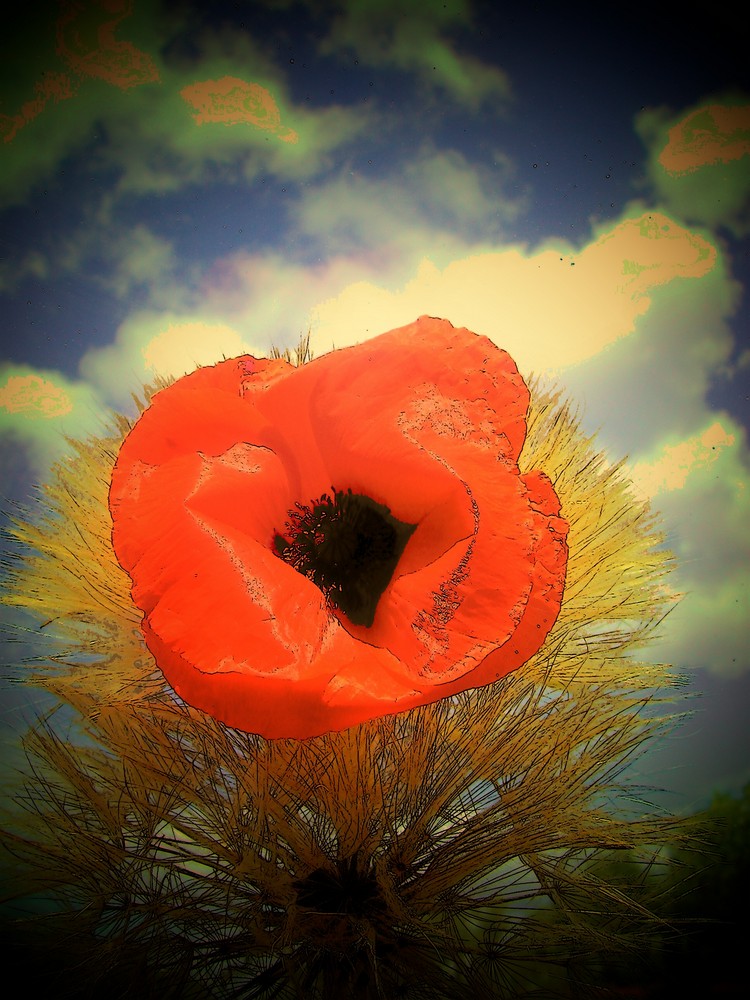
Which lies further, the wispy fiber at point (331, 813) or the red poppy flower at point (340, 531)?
the wispy fiber at point (331, 813)

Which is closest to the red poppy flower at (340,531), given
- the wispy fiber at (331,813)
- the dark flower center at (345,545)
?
the dark flower center at (345,545)

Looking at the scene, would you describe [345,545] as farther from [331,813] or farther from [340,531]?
[331,813]

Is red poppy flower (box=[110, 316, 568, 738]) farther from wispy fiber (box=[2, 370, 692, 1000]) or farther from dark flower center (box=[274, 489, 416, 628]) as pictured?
wispy fiber (box=[2, 370, 692, 1000])

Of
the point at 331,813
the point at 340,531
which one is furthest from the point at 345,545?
the point at 331,813

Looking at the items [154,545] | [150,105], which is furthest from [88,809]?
[150,105]

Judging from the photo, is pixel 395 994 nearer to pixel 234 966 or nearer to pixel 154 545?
pixel 234 966

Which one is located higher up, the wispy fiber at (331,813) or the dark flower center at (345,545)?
the dark flower center at (345,545)

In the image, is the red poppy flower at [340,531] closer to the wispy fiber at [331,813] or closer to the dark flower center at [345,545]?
the dark flower center at [345,545]

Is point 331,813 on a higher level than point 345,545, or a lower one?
lower
